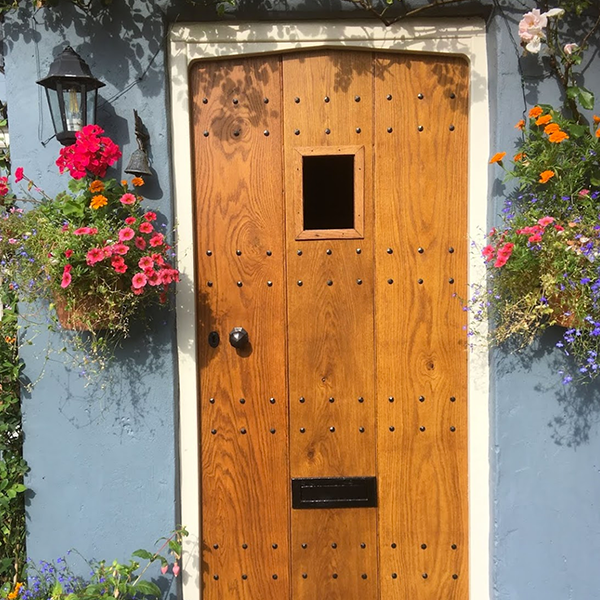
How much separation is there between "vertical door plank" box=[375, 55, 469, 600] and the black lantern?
1139mm

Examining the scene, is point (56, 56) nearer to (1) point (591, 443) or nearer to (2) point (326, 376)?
(2) point (326, 376)

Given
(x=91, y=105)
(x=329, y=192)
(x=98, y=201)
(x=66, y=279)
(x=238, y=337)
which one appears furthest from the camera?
(x=329, y=192)

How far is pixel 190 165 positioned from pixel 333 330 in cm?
90

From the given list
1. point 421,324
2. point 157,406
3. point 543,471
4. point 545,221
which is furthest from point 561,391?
point 157,406

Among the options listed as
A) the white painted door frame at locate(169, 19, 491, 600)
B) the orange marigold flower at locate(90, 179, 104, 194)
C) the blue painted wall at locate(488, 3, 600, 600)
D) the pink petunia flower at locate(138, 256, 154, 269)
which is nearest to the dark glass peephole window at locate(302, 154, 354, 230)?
the white painted door frame at locate(169, 19, 491, 600)

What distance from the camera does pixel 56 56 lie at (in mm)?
2223

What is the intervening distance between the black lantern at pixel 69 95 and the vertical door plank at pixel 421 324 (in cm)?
114

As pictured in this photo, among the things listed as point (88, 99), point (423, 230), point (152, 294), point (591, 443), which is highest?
point (88, 99)

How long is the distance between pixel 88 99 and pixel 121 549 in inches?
70.4

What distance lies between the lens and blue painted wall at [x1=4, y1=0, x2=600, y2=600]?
2.21 m

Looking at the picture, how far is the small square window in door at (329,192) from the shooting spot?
231 centimetres

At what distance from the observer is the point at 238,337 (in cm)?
228

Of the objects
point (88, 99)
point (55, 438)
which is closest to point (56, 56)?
Result: point (88, 99)

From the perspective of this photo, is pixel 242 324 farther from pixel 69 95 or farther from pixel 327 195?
pixel 69 95
